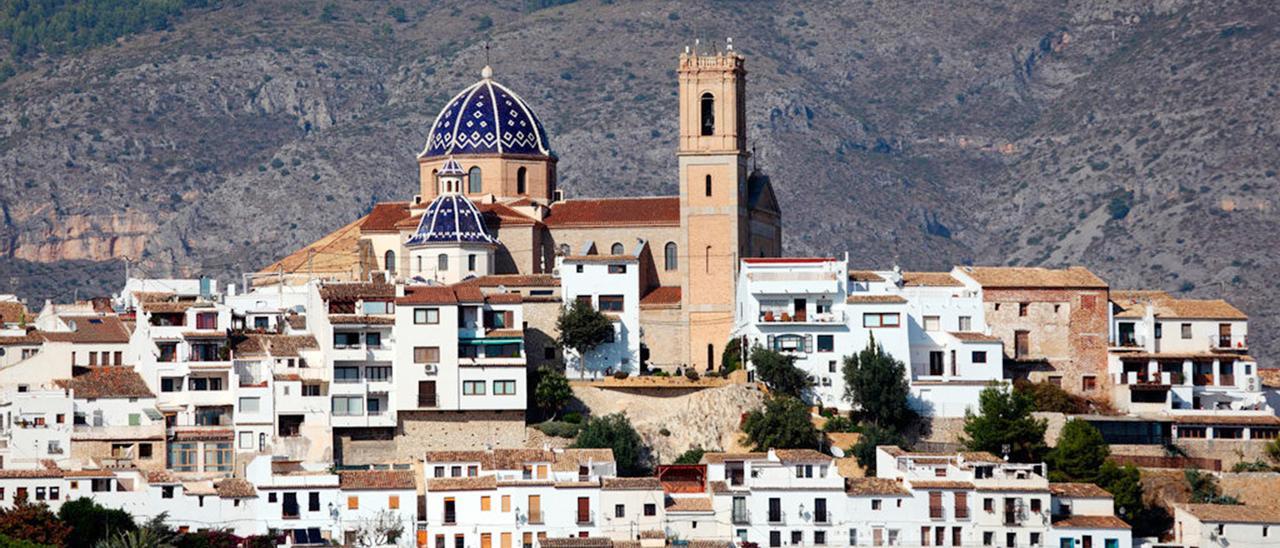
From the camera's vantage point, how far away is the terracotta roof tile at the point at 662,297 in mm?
87688

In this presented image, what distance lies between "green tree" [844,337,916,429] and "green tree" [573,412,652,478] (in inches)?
250

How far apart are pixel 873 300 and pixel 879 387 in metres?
3.62

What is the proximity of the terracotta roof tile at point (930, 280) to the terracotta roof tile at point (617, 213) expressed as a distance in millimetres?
8034

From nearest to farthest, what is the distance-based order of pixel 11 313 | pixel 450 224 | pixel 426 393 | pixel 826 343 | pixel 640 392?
pixel 426 393, pixel 640 392, pixel 826 343, pixel 11 313, pixel 450 224

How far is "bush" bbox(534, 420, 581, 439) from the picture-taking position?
263 ft

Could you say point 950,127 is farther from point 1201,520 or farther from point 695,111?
point 1201,520

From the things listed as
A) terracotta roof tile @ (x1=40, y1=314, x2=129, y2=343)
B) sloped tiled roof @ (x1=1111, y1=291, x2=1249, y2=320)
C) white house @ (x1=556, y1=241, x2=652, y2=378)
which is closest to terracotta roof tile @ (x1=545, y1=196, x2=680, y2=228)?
white house @ (x1=556, y1=241, x2=652, y2=378)

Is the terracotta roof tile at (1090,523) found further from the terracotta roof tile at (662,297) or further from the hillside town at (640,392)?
the terracotta roof tile at (662,297)

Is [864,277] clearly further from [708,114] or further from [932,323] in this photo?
[708,114]

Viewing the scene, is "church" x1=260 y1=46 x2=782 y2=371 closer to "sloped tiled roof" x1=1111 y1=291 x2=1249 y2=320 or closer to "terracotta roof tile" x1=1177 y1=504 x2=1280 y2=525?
"sloped tiled roof" x1=1111 y1=291 x2=1249 y2=320

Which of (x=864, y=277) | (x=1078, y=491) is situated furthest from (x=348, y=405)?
(x=1078, y=491)

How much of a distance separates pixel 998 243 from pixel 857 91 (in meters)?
23.1

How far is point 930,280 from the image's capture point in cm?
8781

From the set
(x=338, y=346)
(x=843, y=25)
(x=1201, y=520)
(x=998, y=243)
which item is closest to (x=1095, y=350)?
(x=1201, y=520)
